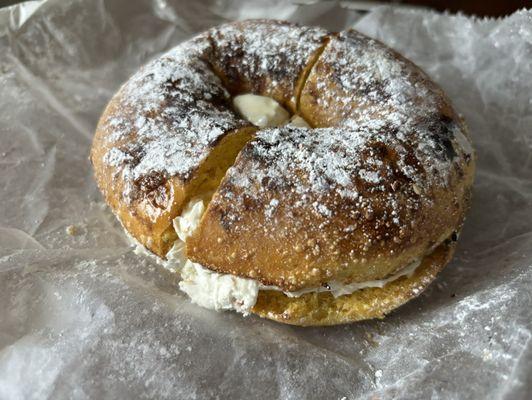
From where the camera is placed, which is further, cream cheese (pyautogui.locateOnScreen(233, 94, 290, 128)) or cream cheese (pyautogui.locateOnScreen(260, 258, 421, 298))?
cream cheese (pyautogui.locateOnScreen(233, 94, 290, 128))

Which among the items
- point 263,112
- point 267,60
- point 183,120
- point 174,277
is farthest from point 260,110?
point 174,277

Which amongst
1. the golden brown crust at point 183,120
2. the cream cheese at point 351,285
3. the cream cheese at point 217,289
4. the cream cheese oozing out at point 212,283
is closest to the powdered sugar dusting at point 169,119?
the golden brown crust at point 183,120

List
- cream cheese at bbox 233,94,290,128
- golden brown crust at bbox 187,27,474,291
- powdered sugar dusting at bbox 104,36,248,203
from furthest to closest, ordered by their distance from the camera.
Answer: cream cheese at bbox 233,94,290,128 < powdered sugar dusting at bbox 104,36,248,203 < golden brown crust at bbox 187,27,474,291

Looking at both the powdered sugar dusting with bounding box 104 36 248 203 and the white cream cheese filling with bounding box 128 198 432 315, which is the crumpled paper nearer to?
the white cream cheese filling with bounding box 128 198 432 315

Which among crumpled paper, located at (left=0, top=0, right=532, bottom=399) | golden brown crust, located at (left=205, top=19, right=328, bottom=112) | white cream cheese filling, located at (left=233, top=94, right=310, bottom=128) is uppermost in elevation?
golden brown crust, located at (left=205, top=19, right=328, bottom=112)

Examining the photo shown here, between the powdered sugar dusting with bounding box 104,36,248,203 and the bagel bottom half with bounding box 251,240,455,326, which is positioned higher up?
the powdered sugar dusting with bounding box 104,36,248,203

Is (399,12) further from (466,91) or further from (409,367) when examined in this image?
(409,367)

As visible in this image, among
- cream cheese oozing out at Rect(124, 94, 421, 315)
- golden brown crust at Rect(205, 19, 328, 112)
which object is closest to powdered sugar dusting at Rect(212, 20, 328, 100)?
golden brown crust at Rect(205, 19, 328, 112)
